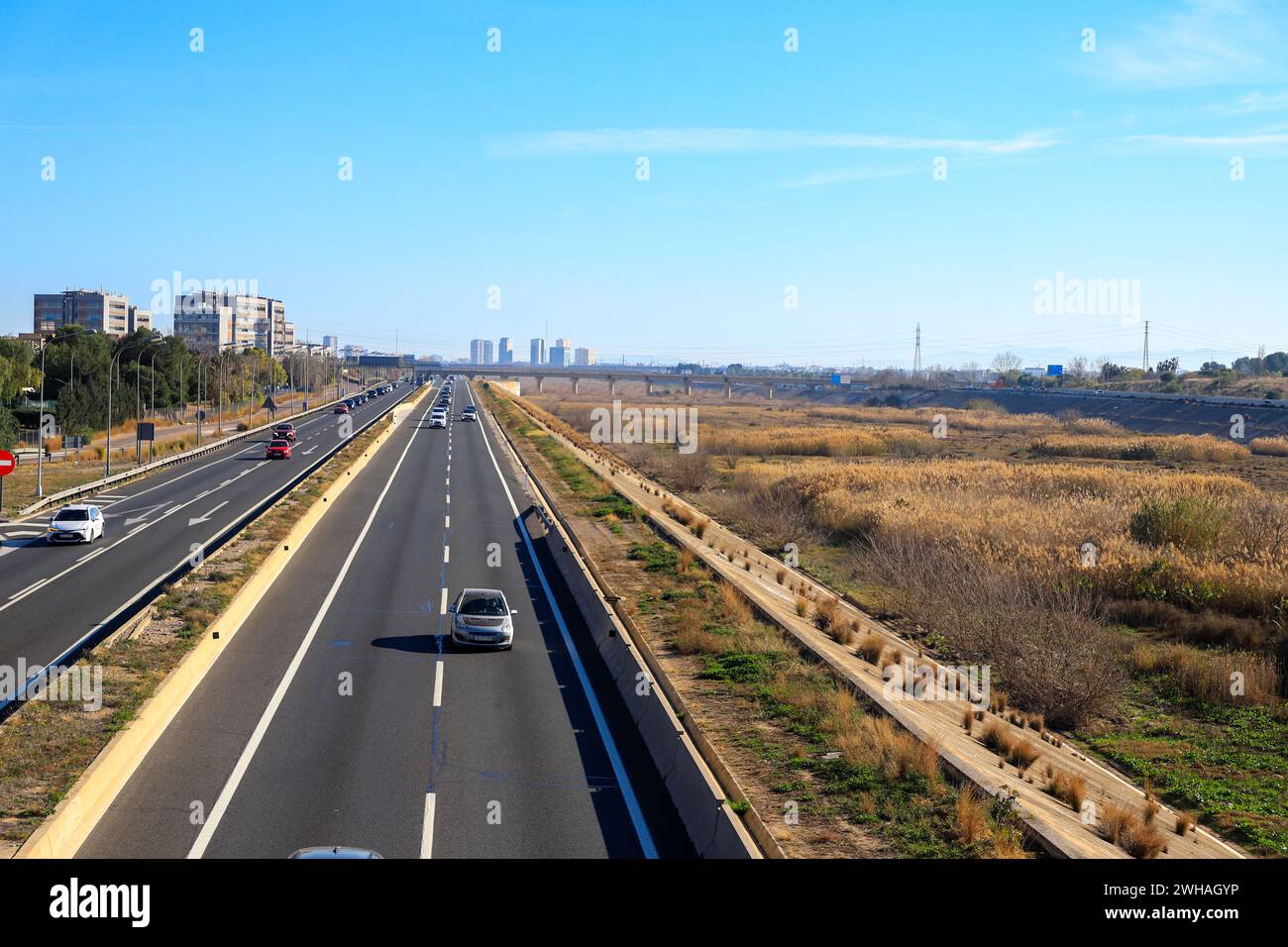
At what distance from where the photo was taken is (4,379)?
85.2 m

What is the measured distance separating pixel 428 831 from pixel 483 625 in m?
9.79

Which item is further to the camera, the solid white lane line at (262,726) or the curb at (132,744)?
the solid white lane line at (262,726)

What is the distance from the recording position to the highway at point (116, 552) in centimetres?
2361

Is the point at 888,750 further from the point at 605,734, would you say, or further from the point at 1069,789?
the point at 605,734

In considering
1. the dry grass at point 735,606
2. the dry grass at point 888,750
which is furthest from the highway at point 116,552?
the dry grass at point 735,606

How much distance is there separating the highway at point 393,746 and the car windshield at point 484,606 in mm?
869

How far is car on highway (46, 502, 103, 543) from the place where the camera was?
36.6m

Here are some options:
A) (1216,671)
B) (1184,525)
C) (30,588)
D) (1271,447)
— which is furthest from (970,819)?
(1271,447)

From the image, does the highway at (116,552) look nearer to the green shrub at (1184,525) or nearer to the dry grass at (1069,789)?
the dry grass at (1069,789)

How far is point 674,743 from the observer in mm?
15344

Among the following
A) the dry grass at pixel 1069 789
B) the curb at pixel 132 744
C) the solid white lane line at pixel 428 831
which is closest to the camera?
the curb at pixel 132 744
